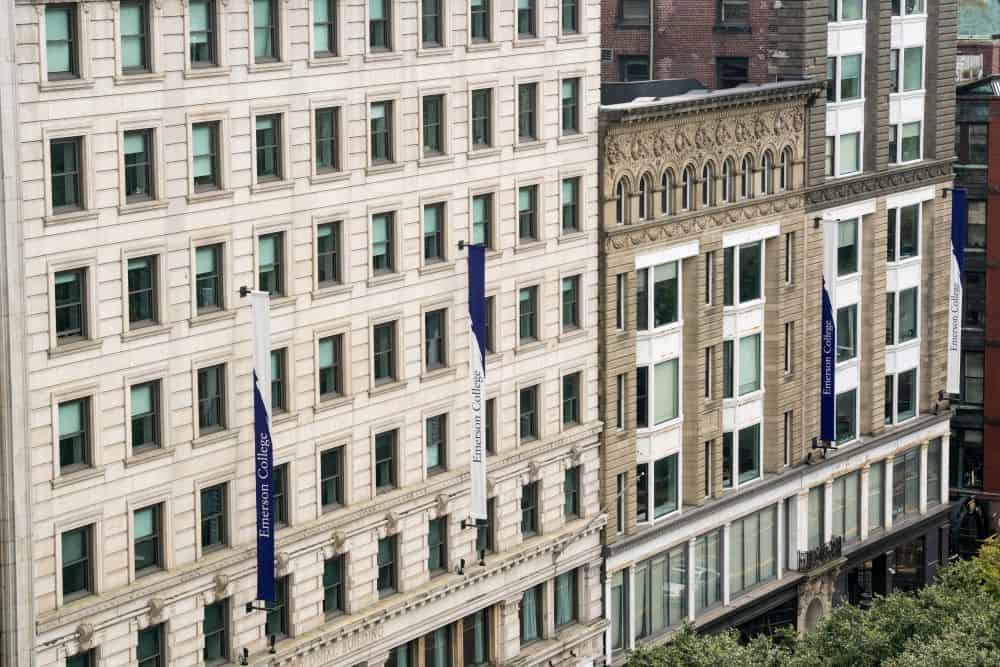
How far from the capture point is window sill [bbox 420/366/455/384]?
2850 inches

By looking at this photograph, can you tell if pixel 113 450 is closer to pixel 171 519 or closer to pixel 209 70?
pixel 171 519

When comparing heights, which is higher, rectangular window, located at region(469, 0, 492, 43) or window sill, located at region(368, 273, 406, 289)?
rectangular window, located at region(469, 0, 492, 43)

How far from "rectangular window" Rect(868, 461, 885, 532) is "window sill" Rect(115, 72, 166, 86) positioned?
4744 centimetres

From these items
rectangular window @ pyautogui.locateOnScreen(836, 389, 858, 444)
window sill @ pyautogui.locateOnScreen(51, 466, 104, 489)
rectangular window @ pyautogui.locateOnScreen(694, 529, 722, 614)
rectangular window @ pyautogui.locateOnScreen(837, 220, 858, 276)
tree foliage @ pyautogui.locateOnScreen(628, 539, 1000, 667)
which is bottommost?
rectangular window @ pyautogui.locateOnScreen(694, 529, 722, 614)

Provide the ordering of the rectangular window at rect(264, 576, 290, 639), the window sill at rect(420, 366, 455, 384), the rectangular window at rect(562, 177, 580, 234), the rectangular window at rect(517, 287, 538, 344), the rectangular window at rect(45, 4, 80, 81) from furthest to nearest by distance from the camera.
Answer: the rectangular window at rect(562, 177, 580, 234), the rectangular window at rect(517, 287, 538, 344), the window sill at rect(420, 366, 455, 384), the rectangular window at rect(264, 576, 290, 639), the rectangular window at rect(45, 4, 80, 81)

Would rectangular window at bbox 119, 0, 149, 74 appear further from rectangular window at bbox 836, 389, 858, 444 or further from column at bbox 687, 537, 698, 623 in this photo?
rectangular window at bbox 836, 389, 858, 444

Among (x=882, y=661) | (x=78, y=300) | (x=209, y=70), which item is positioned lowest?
(x=882, y=661)

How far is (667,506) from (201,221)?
28855 millimetres

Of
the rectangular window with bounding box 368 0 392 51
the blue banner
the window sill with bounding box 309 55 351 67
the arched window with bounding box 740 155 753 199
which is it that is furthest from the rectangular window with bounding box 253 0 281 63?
the arched window with bounding box 740 155 753 199

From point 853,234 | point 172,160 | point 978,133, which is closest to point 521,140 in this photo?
point 172,160

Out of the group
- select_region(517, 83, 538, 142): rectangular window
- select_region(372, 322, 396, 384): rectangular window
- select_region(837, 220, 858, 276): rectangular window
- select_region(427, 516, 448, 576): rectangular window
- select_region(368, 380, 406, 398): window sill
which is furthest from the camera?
select_region(837, 220, 858, 276): rectangular window

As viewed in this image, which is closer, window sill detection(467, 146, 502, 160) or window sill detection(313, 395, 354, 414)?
window sill detection(313, 395, 354, 414)

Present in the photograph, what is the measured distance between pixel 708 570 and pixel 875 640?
17.1m

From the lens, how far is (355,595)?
2790 inches
